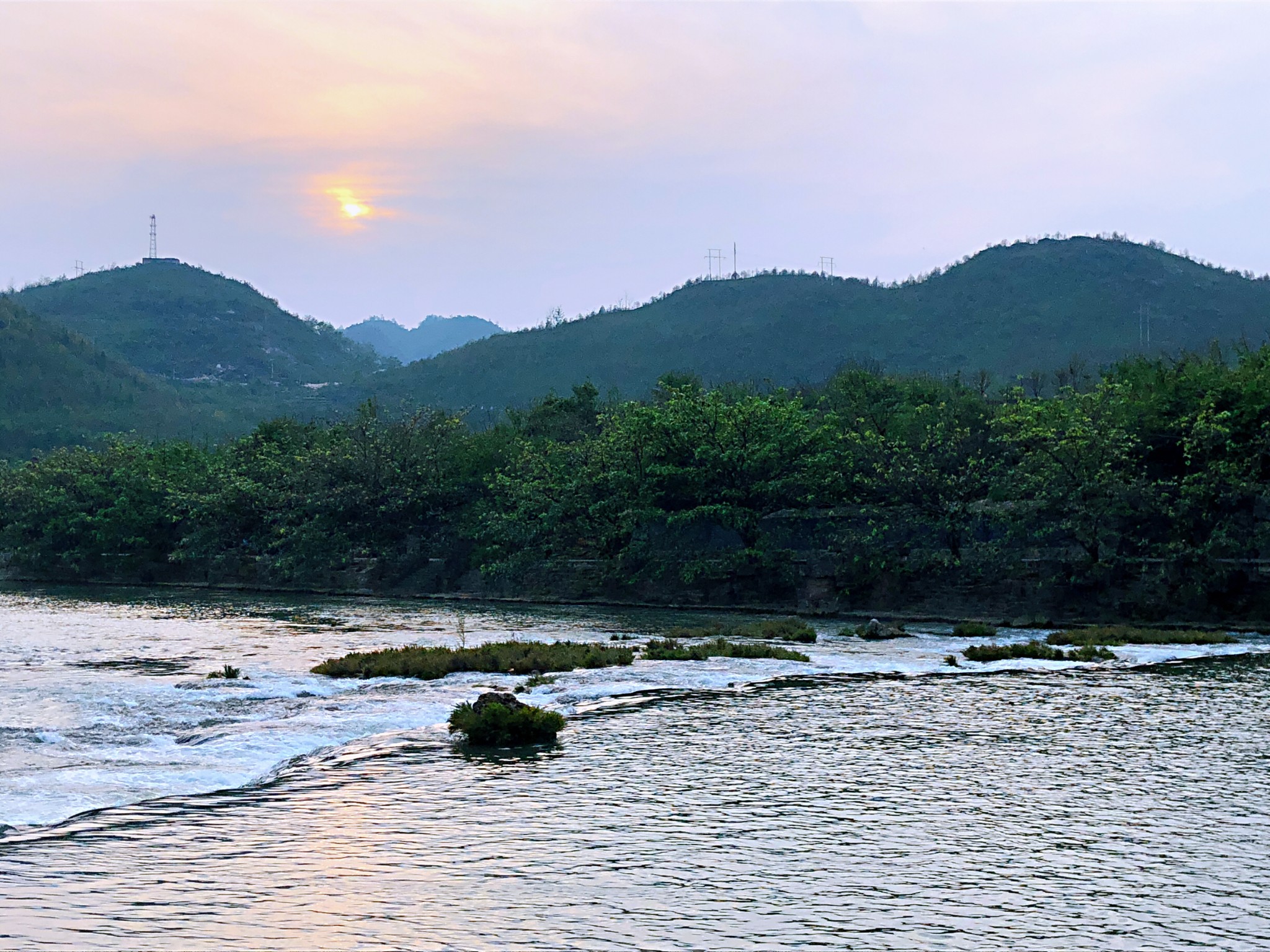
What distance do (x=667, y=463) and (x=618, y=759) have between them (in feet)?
127

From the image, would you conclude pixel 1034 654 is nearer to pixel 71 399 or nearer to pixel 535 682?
pixel 535 682

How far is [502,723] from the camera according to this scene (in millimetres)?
24266

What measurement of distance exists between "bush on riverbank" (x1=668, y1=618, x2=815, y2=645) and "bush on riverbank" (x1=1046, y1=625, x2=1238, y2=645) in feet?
26.5

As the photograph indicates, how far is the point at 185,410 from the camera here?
591ft

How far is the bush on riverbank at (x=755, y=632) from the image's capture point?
42188 mm

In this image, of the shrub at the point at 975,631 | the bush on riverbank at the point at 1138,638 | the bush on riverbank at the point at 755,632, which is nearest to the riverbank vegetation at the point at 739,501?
the bush on riverbank at the point at 1138,638

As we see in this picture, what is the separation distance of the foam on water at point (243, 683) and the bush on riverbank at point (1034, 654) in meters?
0.61

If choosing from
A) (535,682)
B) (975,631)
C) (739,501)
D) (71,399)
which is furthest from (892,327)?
(535,682)

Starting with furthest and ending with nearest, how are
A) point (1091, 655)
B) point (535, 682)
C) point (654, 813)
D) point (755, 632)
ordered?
point (755, 632), point (1091, 655), point (535, 682), point (654, 813)

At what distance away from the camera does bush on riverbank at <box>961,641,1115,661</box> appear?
36.8 metres

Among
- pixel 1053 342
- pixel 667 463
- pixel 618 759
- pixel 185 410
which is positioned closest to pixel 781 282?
pixel 1053 342

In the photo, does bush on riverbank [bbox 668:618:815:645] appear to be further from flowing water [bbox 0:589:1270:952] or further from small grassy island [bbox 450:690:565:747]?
small grassy island [bbox 450:690:565:747]

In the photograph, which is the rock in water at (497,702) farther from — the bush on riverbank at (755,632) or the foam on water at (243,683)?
the bush on riverbank at (755,632)

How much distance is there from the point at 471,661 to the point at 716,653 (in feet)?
25.0
